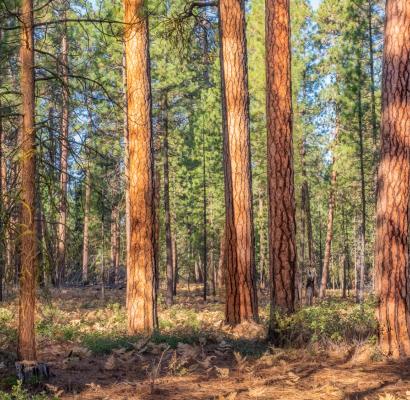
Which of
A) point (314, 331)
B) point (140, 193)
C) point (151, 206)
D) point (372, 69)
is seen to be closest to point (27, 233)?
point (140, 193)

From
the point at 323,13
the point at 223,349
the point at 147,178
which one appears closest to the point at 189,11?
the point at 147,178

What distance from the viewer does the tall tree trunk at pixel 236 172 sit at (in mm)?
9852

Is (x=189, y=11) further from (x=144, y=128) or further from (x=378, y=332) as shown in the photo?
(x=378, y=332)

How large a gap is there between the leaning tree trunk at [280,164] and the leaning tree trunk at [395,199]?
153 cm

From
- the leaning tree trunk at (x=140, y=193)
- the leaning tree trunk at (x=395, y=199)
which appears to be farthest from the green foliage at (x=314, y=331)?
the leaning tree trunk at (x=140, y=193)

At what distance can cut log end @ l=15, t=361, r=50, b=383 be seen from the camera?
5.62 meters

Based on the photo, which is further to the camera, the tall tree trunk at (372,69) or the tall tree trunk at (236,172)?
the tall tree trunk at (372,69)

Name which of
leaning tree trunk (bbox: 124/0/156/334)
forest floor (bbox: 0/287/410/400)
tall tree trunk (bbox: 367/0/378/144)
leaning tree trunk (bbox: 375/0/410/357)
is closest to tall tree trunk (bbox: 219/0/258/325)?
forest floor (bbox: 0/287/410/400)

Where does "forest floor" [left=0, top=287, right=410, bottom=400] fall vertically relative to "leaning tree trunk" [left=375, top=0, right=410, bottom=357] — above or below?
below

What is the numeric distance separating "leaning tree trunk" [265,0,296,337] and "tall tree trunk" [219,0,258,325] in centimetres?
140

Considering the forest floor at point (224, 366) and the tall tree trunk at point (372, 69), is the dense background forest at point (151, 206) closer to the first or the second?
the forest floor at point (224, 366)

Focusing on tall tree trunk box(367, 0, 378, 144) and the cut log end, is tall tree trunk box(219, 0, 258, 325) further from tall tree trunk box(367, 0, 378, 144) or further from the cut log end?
tall tree trunk box(367, 0, 378, 144)

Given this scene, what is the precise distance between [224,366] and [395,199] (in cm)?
313

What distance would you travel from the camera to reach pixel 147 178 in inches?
363
